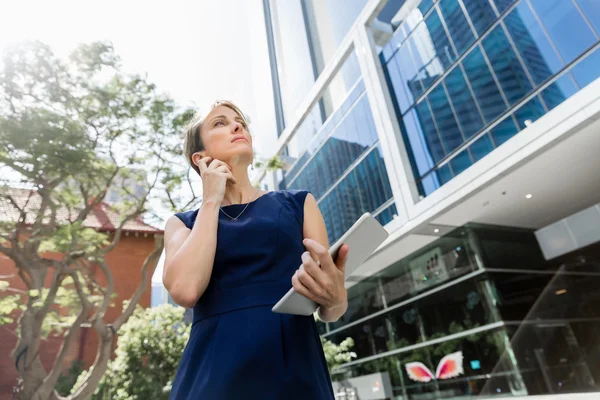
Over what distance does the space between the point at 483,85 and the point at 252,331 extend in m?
11.7

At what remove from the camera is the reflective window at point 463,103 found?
35.1 feet

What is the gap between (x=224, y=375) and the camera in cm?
81

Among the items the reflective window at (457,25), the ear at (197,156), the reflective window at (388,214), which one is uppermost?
the reflective window at (457,25)

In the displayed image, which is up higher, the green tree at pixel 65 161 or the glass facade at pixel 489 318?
the green tree at pixel 65 161

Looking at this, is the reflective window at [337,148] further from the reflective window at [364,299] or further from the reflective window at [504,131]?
the reflective window at [504,131]

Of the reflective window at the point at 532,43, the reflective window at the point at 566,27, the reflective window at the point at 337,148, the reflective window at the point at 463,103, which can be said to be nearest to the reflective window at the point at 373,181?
the reflective window at the point at 337,148

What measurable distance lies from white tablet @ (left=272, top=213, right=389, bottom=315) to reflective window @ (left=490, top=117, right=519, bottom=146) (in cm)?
1019

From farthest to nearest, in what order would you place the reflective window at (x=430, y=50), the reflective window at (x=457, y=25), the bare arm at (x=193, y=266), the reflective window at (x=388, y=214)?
the reflective window at (x=388, y=214) → the reflective window at (x=430, y=50) → the reflective window at (x=457, y=25) → the bare arm at (x=193, y=266)

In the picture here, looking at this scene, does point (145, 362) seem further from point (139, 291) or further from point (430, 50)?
point (430, 50)

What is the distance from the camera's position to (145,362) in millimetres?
12211

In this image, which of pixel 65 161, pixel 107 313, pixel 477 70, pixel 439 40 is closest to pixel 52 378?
pixel 65 161

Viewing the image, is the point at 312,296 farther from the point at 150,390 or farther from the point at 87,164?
the point at 150,390

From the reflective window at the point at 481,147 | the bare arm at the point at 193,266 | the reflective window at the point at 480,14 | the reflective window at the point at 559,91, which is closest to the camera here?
the bare arm at the point at 193,266

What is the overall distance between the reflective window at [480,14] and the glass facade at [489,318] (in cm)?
612
